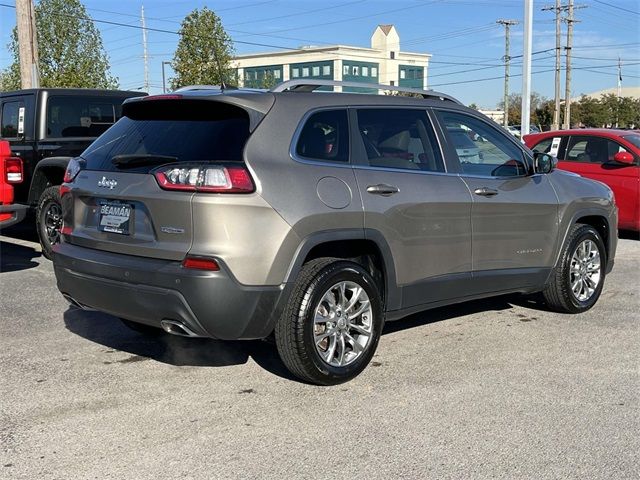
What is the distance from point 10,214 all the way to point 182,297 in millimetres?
4519

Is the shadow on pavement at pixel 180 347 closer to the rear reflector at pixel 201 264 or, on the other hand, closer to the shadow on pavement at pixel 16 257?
the rear reflector at pixel 201 264

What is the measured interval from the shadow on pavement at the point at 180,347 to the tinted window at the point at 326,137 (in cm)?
146

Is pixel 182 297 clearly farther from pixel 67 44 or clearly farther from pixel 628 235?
pixel 67 44

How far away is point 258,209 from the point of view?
13.5 feet

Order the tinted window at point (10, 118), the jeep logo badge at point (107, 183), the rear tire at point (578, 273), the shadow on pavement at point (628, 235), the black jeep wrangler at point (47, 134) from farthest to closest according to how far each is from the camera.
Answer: the shadow on pavement at point (628, 235) < the tinted window at point (10, 118) < the black jeep wrangler at point (47, 134) < the rear tire at point (578, 273) < the jeep logo badge at point (107, 183)

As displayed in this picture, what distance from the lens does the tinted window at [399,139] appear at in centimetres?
491

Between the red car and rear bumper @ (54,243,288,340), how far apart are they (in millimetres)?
7850

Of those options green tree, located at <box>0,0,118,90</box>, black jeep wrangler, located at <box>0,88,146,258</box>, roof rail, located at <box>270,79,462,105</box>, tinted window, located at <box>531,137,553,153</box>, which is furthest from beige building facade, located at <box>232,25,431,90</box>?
roof rail, located at <box>270,79,462,105</box>

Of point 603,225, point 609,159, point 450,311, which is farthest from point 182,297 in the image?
point 609,159

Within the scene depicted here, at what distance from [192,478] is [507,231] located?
3.29 meters

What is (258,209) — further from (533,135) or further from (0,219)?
(533,135)

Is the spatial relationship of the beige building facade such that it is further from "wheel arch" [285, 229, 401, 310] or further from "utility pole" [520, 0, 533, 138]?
"wheel arch" [285, 229, 401, 310]

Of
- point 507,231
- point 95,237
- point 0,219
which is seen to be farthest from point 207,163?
point 0,219

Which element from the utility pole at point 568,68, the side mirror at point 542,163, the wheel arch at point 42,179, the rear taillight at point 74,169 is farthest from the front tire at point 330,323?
the utility pole at point 568,68
